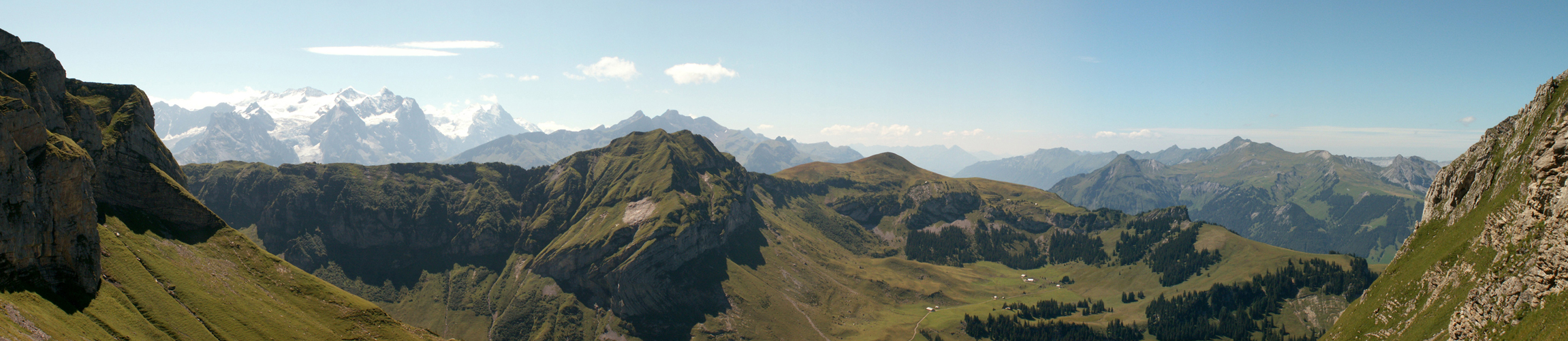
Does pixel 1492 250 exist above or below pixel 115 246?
above

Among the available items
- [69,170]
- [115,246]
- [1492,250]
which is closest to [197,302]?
[115,246]

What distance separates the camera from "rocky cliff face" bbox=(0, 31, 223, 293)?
93.1 metres

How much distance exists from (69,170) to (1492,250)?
222538 millimetres

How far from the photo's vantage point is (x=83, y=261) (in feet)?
339

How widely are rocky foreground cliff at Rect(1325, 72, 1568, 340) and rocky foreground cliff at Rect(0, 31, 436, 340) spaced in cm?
17089

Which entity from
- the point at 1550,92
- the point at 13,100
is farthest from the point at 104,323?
the point at 1550,92

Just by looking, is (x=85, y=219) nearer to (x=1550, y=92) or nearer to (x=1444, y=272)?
(x=1444, y=272)

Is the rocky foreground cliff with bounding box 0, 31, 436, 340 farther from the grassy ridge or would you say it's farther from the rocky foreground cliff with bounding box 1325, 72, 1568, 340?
the rocky foreground cliff with bounding box 1325, 72, 1568, 340

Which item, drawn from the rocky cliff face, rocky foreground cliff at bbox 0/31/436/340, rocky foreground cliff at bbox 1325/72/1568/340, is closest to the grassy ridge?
rocky foreground cliff at bbox 0/31/436/340

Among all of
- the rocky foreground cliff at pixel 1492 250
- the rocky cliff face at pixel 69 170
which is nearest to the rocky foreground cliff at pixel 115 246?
the rocky cliff face at pixel 69 170

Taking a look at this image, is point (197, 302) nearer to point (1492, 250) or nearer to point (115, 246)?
point (115, 246)

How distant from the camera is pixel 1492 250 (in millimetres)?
82062

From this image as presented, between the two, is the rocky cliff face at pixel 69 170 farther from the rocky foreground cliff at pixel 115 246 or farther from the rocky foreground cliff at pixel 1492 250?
the rocky foreground cliff at pixel 1492 250

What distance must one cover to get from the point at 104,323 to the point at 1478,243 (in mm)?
219462
